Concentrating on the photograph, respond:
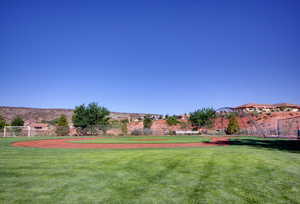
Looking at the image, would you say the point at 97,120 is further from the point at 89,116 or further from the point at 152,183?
the point at 152,183

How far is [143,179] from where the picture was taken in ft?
17.1

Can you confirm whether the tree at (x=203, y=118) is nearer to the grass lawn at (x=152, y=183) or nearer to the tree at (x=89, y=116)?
the tree at (x=89, y=116)

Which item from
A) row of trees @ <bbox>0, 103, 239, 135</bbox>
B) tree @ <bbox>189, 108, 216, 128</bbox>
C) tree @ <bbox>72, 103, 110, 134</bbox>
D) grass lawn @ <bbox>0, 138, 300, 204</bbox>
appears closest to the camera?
grass lawn @ <bbox>0, 138, 300, 204</bbox>

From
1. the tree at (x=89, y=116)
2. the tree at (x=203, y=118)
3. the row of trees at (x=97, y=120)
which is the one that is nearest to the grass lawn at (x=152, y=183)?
the row of trees at (x=97, y=120)

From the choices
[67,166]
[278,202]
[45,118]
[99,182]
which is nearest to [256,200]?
[278,202]

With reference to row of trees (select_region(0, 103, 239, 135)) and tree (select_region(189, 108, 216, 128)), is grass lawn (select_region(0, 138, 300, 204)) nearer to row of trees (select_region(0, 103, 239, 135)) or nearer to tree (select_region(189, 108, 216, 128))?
row of trees (select_region(0, 103, 239, 135))

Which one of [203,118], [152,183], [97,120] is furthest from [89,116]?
[152,183]

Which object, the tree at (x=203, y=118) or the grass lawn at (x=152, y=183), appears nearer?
the grass lawn at (x=152, y=183)

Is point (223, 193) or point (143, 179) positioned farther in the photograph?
point (143, 179)

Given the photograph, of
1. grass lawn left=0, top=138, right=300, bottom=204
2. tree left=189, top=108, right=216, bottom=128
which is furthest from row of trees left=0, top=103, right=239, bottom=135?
grass lawn left=0, top=138, right=300, bottom=204

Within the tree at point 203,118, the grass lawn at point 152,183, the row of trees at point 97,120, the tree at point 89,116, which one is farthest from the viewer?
the tree at point 203,118

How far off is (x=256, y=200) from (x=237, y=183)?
3.54 feet

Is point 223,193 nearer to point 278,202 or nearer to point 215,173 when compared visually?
point 278,202

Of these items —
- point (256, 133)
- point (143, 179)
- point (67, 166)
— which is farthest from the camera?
point (256, 133)
